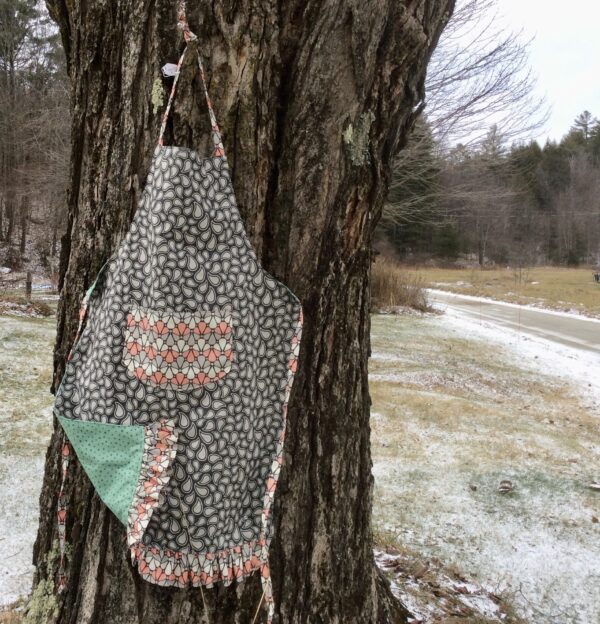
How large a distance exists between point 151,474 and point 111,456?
0.13 meters

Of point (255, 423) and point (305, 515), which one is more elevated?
point (255, 423)

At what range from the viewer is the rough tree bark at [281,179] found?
4.32ft

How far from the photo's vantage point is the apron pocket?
4.13ft

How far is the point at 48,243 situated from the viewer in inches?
747

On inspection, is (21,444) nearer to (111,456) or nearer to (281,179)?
(111,456)

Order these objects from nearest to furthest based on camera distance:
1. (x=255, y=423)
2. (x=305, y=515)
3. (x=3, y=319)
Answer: (x=255, y=423) → (x=305, y=515) → (x=3, y=319)

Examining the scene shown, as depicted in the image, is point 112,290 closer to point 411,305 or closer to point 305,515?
point 305,515

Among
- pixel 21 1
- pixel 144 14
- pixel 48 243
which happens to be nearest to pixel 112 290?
pixel 144 14

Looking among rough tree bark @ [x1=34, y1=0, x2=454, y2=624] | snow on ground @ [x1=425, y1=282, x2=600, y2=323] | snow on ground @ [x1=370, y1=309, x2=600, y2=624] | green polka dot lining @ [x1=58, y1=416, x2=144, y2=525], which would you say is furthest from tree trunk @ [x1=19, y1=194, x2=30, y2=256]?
green polka dot lining @ [x1=58, y1=416, x2=144, y2=525]

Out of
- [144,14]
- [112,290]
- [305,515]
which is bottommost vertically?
[305,515]

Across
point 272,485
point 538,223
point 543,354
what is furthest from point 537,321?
point 538,223

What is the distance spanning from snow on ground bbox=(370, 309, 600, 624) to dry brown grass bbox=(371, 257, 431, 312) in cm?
567

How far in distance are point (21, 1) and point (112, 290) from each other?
2364cm

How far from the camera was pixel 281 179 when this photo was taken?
4.58 ft
